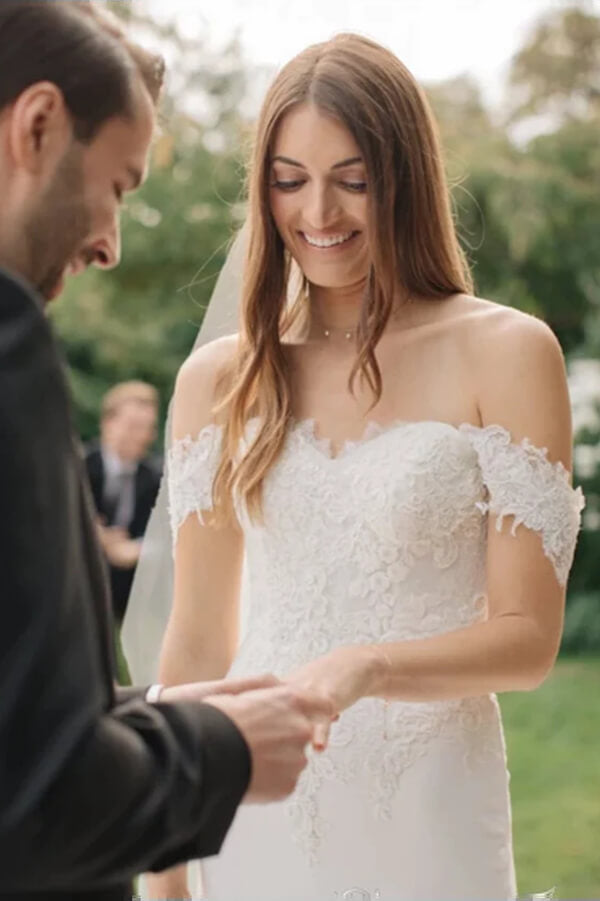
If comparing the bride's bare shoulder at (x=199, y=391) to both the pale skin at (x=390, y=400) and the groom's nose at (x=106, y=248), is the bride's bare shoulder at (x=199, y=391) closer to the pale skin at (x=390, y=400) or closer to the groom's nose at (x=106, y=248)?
the pale skin at (x=390, y=400)

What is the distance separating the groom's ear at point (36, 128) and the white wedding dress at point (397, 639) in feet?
4.88

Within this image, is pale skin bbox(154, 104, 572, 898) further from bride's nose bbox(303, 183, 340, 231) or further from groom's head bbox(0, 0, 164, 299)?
groom's head bbox(0, 0, 164, 299)

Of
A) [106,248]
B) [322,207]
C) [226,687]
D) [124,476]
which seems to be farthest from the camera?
[124,476]

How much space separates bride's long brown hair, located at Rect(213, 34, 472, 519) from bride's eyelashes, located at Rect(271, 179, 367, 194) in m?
0.03

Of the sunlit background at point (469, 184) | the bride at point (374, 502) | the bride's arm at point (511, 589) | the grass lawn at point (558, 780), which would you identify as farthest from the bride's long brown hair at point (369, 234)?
the sunlit background at point (469, 184)

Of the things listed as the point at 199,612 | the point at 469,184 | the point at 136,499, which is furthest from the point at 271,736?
the point at 469,184

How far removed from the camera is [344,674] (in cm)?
252

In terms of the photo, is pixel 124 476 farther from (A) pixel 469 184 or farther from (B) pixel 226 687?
(B) pixel 226 687

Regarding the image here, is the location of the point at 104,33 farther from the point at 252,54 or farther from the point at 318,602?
the point at 252,54

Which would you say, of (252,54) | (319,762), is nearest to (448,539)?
(319,762)

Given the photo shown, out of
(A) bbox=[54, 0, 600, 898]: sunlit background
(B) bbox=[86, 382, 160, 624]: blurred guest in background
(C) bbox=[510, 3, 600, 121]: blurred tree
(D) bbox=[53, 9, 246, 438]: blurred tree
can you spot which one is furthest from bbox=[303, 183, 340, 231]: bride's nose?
(C) bbox=[510, 3, 600, 121]: blurred tree

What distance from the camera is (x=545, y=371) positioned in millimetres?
2920

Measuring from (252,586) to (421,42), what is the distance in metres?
9.89

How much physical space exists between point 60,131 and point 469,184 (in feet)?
42.5
